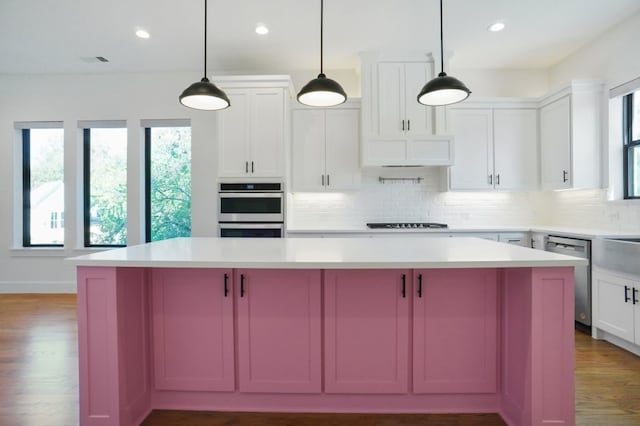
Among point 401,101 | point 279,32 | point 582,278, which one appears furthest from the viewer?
point 401,101

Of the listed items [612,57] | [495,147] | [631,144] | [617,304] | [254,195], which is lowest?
[617,304]

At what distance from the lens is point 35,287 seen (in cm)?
457

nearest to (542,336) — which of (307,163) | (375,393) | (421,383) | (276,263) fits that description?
(421,383)

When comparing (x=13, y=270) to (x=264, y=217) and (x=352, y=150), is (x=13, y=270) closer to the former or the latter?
(x=264, y=217)

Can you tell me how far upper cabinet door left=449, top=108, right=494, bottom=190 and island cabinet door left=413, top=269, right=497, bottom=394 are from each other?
2.49 m

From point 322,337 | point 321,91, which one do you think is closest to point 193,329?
point 322,337

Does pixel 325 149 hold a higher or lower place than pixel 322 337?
higher

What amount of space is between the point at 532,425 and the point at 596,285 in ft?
6.58

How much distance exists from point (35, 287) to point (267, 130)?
400 centimetres

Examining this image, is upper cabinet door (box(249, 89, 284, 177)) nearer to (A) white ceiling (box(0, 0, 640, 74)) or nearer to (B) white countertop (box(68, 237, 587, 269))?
(A) white ceiling (box(0, 0, 640, 74))

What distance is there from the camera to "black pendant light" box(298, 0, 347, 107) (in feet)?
6.84

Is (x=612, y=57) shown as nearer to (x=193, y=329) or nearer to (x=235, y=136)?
(x=235, y=136)

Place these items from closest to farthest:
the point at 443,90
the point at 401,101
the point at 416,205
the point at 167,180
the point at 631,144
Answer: the point at 443,90 → the point at 631,144 → the point at 401,101 → the point at 416,205 → the point at 167,180

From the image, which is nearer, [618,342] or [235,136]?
[618,342]
